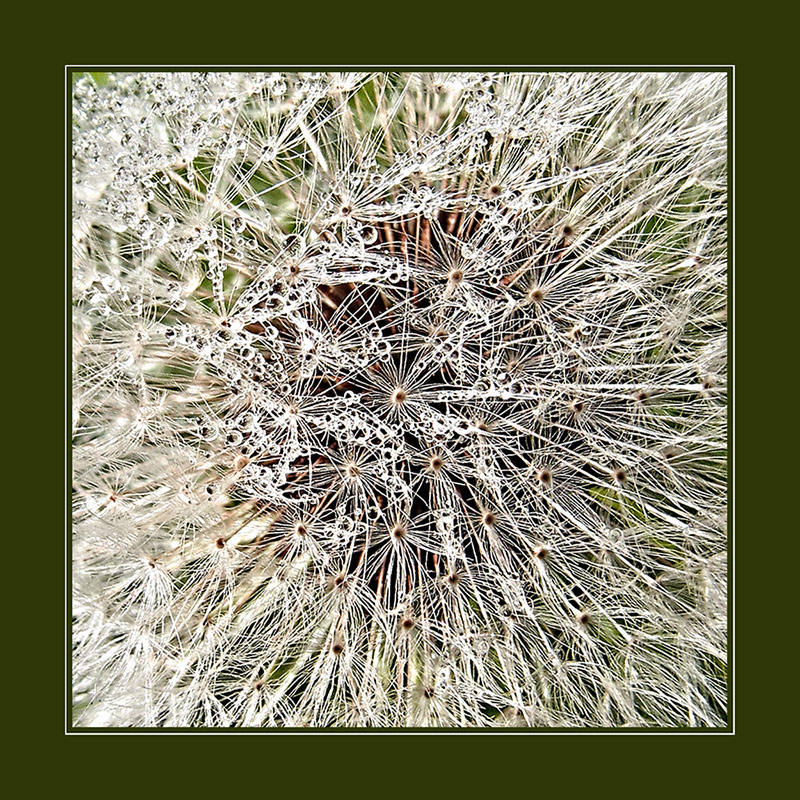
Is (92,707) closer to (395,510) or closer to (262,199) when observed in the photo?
(395,510)

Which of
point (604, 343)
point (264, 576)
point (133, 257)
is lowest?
point (264, 576)

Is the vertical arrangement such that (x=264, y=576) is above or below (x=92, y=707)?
above

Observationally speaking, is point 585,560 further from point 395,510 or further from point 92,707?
point 92,707

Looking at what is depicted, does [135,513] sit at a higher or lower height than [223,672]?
higher

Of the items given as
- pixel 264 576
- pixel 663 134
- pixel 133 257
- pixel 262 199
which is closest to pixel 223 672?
pixel 264 576

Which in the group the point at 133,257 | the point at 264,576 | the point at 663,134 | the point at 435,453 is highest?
the point at 663,134

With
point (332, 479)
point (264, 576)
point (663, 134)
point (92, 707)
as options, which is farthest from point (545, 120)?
point (92, 707)
